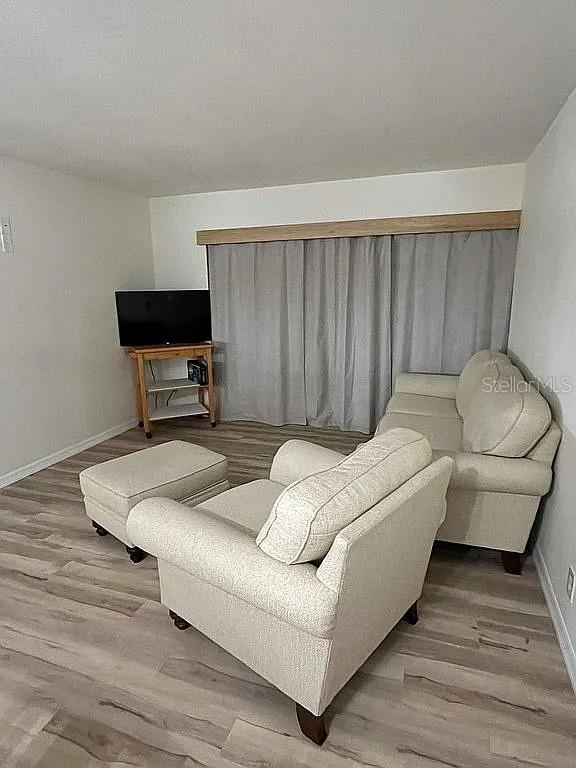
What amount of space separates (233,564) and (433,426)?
1.95 meters

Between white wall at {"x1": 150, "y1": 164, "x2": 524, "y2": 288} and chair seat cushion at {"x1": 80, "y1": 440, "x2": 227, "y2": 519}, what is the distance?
256 centimetres

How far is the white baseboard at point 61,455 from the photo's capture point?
137 inches

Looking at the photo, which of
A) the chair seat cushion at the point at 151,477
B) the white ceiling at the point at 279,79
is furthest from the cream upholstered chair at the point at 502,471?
the white ceiling at the point at 279,79

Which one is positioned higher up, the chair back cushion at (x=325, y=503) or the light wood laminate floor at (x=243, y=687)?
the chair back cushion at (x=325, y=503)

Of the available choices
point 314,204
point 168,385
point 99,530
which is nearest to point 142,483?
point 99,530

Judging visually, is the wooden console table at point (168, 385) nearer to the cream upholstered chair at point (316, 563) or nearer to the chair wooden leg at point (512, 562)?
the cream upholstered chair at point (316, 563)

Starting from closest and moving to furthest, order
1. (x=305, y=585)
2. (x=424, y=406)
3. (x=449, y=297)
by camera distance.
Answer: (x=305, y=585), (x=424, y=406), (x=449, y=297)

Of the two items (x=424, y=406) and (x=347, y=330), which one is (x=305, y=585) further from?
(x=347, y=330)

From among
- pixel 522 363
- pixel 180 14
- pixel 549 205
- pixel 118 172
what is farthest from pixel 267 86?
pixel 522 363

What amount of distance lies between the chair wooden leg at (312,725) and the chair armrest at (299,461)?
96cm

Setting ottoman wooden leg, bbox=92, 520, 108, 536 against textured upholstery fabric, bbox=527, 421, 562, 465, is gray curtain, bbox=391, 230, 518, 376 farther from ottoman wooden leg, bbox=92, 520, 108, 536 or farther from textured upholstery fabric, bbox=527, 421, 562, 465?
ottoman wooden leg, bbox=92, 520, 108, 536

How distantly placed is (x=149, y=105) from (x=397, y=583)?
2415 mm

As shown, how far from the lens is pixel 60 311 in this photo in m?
3.83

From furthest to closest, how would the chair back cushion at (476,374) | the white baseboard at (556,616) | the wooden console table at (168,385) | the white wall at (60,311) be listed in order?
1. the wooden console table at (168,385)
2. the white wall at (60,311)
3. the chair back cushion at (476,374)
4. the white baseboard at (556,616)
